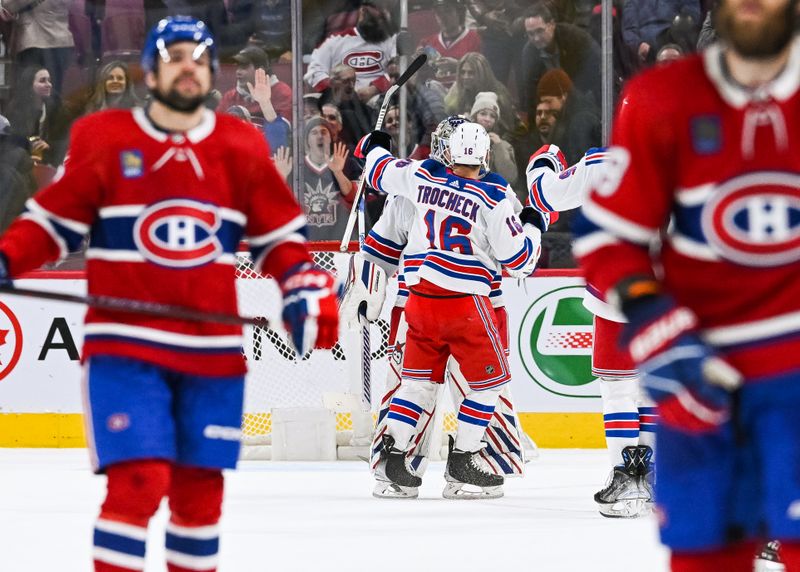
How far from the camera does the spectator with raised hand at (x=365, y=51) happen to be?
26.7 feet

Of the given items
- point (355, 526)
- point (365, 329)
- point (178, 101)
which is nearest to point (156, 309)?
point (178, 101)

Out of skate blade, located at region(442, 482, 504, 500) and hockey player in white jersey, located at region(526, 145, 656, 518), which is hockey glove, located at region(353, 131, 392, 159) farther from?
skate blade, located at region(442, 482, 504, 500)

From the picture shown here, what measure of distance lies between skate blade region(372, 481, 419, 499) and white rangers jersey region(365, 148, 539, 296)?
782 mm

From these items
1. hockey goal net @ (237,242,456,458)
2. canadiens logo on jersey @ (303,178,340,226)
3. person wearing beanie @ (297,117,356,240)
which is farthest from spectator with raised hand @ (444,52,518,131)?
hockey goal net @ (237,242,456,458)

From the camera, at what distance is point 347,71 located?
8172 millimetres

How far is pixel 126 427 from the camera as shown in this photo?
271cm

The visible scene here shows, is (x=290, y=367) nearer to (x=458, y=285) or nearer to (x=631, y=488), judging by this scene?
(x=458, y=285)

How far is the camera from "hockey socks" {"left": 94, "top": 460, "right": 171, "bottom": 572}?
106 inches

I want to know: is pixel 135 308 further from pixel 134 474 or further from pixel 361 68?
pixel 361 68

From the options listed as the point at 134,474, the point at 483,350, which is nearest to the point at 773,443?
the point at 134,474

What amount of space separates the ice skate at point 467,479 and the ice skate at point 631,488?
810 millimetres

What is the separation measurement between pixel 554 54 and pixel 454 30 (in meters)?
0.56

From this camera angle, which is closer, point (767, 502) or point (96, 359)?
point (767, 502)

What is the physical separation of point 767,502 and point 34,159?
6.74 meters
